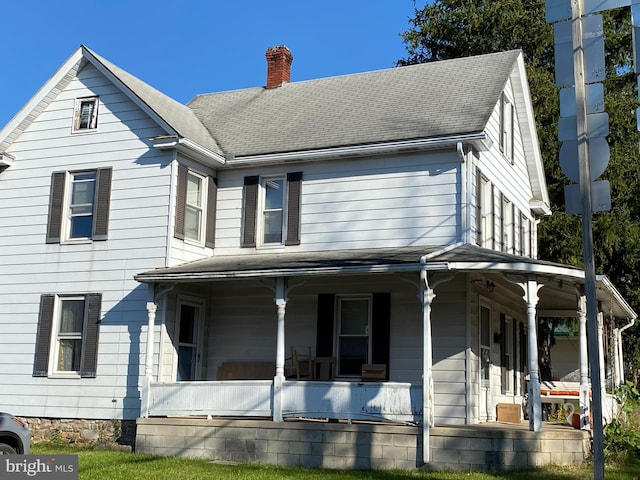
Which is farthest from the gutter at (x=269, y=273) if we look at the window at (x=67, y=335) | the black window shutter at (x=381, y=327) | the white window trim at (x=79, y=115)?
the white window trim at (x=79, y=115)

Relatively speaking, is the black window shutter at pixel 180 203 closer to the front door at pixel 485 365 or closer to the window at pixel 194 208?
the window at pixel 194 208

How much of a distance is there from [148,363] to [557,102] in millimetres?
16173

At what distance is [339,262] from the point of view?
544 inches

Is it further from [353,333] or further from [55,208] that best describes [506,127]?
[55,208]

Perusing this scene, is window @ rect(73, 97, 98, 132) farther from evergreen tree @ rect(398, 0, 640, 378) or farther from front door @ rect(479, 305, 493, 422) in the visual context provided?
evergreen tree @ rect(398, 0, 640, 378)

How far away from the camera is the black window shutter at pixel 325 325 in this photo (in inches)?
605

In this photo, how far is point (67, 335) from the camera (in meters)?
16.3

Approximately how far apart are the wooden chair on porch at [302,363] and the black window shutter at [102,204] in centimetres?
472

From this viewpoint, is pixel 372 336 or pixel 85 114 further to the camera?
pixel 85 114

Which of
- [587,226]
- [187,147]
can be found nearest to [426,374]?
[587,226]

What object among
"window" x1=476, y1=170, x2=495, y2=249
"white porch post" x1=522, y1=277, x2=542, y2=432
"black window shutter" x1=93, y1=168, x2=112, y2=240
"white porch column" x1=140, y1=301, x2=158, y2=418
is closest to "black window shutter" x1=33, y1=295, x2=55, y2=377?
"black window shutter" x1=93, y1=168, x2=112, y2=240

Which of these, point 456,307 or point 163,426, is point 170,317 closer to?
point 163,426

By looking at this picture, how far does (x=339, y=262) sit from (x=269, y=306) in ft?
9.18

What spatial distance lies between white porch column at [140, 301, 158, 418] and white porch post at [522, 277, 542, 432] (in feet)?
22.7
